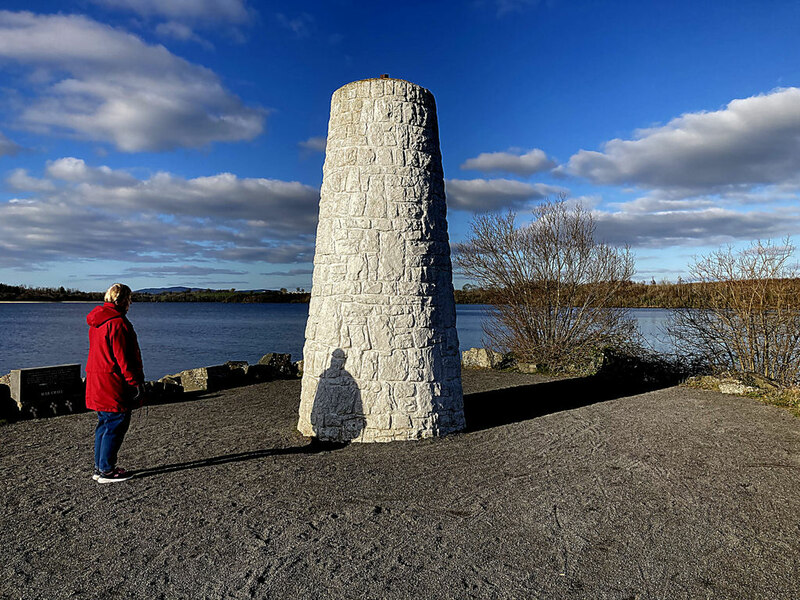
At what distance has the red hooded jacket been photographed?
5.61m

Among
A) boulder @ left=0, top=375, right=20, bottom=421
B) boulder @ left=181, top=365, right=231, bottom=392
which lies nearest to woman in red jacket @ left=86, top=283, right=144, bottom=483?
boulder @ left=0, top=375, right=20, bottom=421

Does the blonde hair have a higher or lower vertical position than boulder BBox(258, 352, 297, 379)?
higher

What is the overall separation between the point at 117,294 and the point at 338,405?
3215 millimetres

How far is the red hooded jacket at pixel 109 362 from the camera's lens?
5605 millimetres

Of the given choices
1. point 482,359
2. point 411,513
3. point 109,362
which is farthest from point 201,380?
point 411,513

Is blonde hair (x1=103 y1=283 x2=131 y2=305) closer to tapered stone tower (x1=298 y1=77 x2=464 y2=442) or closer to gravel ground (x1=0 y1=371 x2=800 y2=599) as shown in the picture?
gravel ground (x1=0 y1=371 x2=800 y2=599)

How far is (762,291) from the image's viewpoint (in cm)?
1198

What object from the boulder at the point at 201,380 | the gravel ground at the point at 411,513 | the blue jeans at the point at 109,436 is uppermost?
the blue jeans at the point at 109,436

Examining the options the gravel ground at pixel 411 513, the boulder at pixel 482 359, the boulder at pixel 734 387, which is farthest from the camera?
the boulder at pixel 482 359

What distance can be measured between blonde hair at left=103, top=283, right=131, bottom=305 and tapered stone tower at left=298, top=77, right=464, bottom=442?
268 cm

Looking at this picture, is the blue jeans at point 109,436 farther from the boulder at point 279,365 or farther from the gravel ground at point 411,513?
the boulder at point 279,365

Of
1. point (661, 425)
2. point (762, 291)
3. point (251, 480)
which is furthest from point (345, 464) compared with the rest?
point (762, 291)

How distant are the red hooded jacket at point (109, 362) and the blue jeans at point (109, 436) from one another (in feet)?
0.49

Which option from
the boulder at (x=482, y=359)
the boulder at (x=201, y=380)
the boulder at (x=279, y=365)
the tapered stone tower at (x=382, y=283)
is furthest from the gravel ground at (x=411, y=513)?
the boulder at (x=482, y=359)
